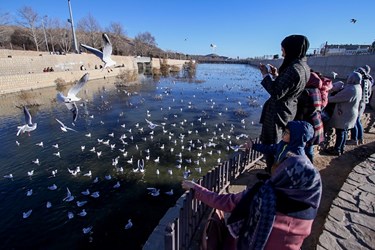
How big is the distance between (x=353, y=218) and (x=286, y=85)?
246 cm

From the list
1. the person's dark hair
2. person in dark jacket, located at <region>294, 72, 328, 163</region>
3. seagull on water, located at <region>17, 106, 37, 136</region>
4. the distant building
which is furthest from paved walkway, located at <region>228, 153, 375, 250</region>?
the distant building

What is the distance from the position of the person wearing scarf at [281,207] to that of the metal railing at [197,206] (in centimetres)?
99

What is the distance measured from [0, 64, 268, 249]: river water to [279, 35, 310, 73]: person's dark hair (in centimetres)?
554

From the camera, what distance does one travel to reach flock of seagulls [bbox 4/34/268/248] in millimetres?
7808

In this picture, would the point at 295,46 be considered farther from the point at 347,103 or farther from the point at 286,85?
the point at 347,103

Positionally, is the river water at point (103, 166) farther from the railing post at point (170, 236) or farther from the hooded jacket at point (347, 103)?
the hooded jacket at point (347, 103)

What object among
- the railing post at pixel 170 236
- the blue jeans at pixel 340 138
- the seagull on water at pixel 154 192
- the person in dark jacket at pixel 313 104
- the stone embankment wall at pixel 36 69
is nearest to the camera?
the railing post at pixel 170 236

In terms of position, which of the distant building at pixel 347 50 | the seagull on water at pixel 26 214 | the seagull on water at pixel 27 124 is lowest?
the seagull on water at pixel 26 214

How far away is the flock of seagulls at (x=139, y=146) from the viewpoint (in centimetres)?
781

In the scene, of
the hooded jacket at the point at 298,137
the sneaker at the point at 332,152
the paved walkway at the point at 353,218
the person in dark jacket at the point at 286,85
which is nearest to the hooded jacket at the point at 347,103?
the sneaker at the point at 332,152

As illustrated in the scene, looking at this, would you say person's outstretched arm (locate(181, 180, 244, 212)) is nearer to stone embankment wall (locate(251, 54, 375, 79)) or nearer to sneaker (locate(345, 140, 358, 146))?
sneaker (locate(345, 140, 358, 146))

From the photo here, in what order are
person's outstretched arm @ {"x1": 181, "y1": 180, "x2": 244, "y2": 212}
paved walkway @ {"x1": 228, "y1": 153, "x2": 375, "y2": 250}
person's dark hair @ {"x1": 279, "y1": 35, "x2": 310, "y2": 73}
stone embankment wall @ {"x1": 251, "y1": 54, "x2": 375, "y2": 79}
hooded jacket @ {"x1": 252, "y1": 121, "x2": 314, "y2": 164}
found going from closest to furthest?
1. person's outstretched arm @ {"x1": 181, "y1": 180, "x2": 244, "y2": 212}
2. hooded jacket @ {"x1": 252, "y1": 121, "x2": 314, "y2": 164}
3. person's dark hair @ {"x1": 279, "y1": 35, "x2": 310, "y2": 73}
4. paved walkway @ {"x1": 228, "y1": 153, "x2": 375, "y2": 250}
5. stone embankment wall @ {"x1": 251, "y1": 54, "x2": 375, "y2": 79}

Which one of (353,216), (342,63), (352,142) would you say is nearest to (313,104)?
(353,216)

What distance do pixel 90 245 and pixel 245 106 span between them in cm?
1680
